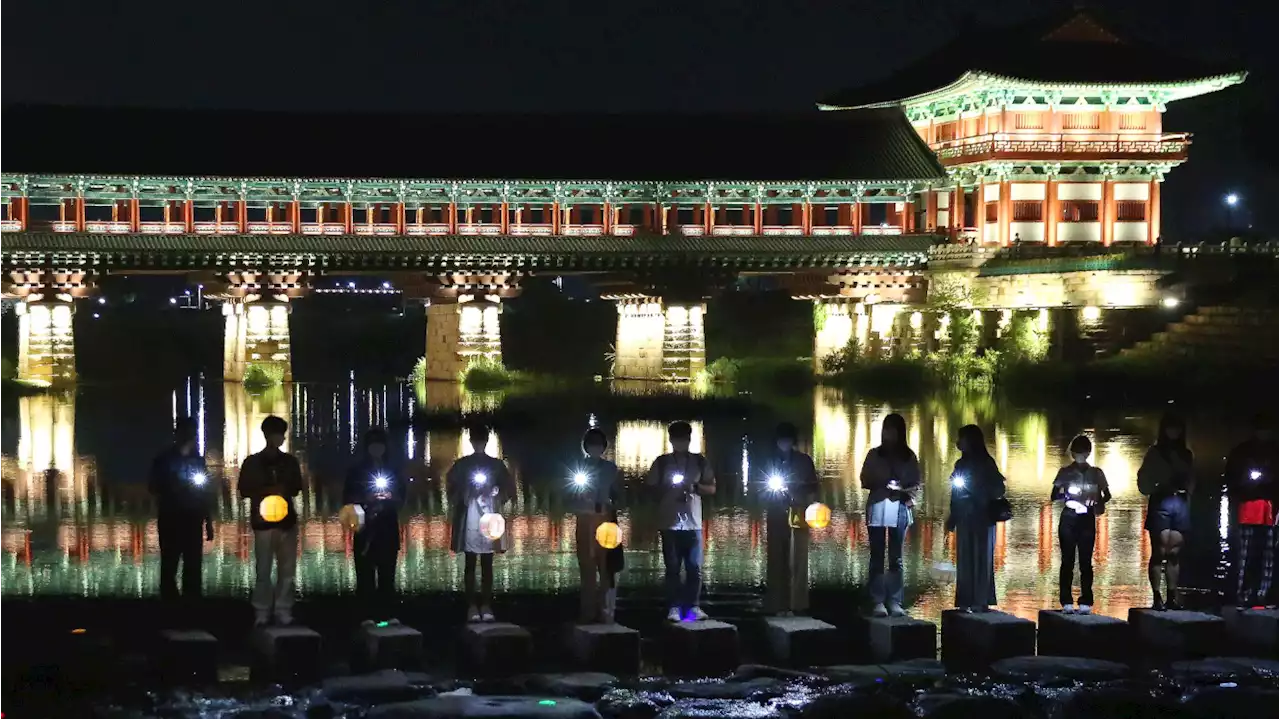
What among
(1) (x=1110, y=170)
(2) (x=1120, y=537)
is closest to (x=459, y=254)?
(1) (x=1110, y=170)

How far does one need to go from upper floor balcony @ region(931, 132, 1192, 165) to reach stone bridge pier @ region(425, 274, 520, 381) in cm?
1637

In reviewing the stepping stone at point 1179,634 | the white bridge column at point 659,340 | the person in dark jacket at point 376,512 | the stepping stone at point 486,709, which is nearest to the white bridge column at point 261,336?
the white bridge column at point 659,340

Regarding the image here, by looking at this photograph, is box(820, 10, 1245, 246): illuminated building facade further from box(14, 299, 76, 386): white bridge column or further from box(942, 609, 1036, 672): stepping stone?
box(942, 609, 1036, 672): stepping stone

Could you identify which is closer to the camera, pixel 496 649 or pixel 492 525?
pixel 496 649

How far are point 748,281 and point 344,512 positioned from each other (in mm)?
71667

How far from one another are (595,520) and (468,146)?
45719 millimetres

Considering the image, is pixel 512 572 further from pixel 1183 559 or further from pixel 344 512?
pixel 1183 559

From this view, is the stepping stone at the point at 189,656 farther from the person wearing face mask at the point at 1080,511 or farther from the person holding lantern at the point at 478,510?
the person wearing face mask at the point at 1080,511

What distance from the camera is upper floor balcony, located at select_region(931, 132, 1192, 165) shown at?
61844mm

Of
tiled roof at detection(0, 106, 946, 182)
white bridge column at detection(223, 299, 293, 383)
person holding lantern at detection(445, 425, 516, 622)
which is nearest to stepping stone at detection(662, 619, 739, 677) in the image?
person holding lantern at detection(445, 425, 516, 622)

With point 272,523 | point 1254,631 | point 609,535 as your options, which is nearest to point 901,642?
point 609,535

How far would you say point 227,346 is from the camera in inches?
2304

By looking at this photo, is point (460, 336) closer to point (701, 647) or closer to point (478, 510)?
point (478, 510)

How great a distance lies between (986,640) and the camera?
45.7ft
